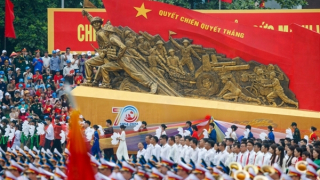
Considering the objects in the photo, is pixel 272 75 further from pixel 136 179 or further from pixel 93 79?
pixel 136 179

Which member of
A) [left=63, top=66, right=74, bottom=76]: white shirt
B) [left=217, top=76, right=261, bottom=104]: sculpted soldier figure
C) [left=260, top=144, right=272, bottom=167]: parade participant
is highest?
[left=63, top=66, right=74, bottom=76]: white shirt

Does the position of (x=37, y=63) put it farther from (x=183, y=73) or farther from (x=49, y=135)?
(x=183, y=73)

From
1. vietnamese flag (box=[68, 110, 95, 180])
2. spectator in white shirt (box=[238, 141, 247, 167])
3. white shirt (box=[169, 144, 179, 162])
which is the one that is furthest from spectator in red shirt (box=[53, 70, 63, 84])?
vietnamese flag (box=[68, 110, 95, 180])

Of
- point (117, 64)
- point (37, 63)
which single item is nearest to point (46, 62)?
point (37, 63)

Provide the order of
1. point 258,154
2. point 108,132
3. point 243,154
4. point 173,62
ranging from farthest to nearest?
point 173,62 → point 108,132 → point 243,154 → point 258,154

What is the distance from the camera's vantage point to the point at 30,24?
37.3 meters

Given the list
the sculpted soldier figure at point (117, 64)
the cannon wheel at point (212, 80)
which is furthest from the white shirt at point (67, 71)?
the cannon wheel at point (212, 80)

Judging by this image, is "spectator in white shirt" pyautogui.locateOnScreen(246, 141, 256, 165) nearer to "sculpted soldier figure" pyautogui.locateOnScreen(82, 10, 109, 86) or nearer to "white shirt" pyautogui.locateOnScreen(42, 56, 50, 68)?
"sculpted soldier figure" pyautogui.locateOnScreen(82, 10, 109, 86)

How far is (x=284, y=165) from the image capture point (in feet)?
59.5

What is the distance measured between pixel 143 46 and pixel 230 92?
375cm

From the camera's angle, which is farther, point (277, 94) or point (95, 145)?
point (277, 94)

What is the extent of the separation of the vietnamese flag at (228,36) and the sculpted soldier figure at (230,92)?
1068 millimetres

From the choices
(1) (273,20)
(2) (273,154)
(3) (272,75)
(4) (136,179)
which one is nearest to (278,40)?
(3) (272,75)

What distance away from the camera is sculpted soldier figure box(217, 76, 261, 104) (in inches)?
1018
